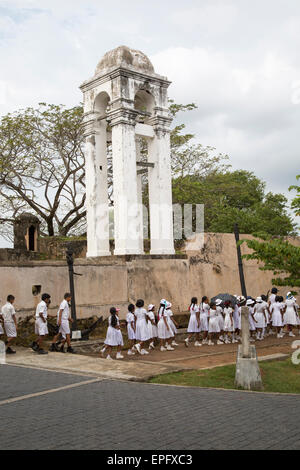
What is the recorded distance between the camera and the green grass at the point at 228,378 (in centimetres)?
852

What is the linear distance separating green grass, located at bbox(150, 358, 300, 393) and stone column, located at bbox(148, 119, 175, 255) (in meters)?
8.90

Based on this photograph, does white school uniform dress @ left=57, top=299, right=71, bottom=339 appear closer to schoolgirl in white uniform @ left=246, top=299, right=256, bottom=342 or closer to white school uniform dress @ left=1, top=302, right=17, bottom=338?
white school uniform dress @ left=1, top=302, right=17, bottom=338

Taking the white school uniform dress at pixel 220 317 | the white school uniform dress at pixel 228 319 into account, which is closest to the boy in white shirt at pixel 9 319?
the white school uniform dress at pixel 220 317

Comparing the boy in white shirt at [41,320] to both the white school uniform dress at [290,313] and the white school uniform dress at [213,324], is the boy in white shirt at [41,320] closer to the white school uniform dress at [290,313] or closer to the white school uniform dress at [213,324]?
the white school uniform dress at [213,324]

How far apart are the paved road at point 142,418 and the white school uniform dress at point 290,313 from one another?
9.68m

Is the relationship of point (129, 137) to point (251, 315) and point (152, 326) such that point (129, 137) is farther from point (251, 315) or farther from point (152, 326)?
point (251, 315)

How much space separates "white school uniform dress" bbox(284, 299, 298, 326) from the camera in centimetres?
1669

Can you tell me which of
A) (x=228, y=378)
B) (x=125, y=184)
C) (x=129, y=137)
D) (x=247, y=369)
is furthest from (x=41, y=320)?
(x=129, y=137)

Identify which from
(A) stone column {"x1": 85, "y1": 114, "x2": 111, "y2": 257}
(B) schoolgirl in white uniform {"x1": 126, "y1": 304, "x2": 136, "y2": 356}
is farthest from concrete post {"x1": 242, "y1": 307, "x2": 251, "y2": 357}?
(A) stone column {"x1": 85, "y1": 114, "x2": 111, "y2": 257}

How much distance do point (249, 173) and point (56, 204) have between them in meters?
19.3

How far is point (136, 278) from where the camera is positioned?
53.5 feet

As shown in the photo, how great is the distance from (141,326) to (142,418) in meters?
7.14

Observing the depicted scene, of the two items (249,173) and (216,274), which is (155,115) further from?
(249,173)

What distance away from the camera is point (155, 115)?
61.0 ft
